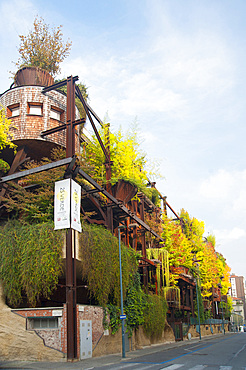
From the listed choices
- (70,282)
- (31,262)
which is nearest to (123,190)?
(70,282)

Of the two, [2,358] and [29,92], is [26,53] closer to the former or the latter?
[29,92]

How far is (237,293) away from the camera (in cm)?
16800

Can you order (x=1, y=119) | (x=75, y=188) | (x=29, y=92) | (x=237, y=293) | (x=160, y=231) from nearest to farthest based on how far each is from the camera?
(x=75, y=188) → (x=1, y=119) → (x=29, y=92) → (x=160, y=231) → (x=237, y=293)

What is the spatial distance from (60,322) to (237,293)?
166 metres

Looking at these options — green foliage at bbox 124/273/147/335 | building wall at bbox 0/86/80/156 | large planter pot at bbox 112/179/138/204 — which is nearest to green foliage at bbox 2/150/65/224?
building wall at bbox 0/86/80/156

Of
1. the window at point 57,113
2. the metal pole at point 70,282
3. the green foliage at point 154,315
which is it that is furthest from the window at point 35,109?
the green foliage at point 154,315

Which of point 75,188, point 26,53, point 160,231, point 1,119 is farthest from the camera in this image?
point 160,231

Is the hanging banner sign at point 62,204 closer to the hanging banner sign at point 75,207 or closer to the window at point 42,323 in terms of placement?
the hanging banner sign at point 75,207

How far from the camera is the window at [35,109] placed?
27047 mm

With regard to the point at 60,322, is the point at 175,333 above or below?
below

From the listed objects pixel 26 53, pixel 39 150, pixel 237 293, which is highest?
pixel 26 53

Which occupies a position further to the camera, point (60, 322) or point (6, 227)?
point (6, 227)

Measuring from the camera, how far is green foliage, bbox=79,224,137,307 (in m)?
20.8

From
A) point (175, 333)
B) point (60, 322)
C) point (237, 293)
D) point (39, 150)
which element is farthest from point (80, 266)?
point (237, 293)
